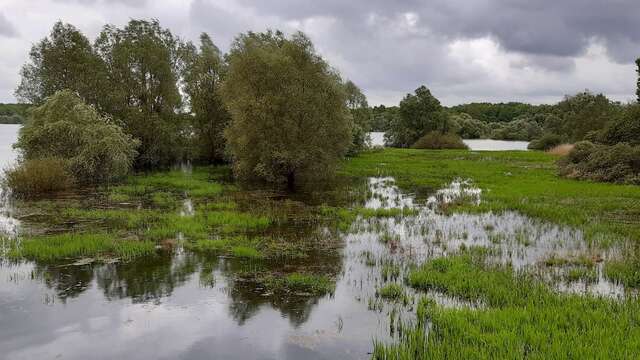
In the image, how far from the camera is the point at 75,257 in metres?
16.1

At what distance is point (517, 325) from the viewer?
10.2m

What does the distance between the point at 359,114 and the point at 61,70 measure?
41979 mm

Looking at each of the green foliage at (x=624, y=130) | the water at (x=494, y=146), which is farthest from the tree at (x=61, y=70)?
the water at (x=494, y=146)

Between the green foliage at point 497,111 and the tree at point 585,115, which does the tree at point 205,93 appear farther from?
the green foliage at point 497,111

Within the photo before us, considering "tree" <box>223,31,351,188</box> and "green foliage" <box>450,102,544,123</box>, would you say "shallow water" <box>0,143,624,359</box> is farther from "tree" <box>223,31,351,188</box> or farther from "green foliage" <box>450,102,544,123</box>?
"green foliage" <box>450,102,544,123</box>

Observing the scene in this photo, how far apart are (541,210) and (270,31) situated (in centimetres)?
3300

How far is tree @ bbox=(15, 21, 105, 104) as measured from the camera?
4374 cm

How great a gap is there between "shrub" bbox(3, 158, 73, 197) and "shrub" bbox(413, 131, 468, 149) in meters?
68.1

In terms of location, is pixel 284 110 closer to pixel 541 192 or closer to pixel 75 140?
pixel 75 140

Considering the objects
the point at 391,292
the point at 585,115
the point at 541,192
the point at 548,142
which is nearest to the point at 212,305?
the point at 391,292

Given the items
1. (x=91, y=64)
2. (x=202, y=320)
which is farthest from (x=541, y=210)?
(x=91, y=64)

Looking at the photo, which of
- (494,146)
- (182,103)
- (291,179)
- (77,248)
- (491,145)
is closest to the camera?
(77,248)

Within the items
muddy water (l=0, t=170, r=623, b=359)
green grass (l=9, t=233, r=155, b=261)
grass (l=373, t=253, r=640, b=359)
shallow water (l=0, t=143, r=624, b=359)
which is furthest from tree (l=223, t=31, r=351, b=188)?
grass (l=373, t=253, r=640, b=359)

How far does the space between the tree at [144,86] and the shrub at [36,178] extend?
1510 cm
